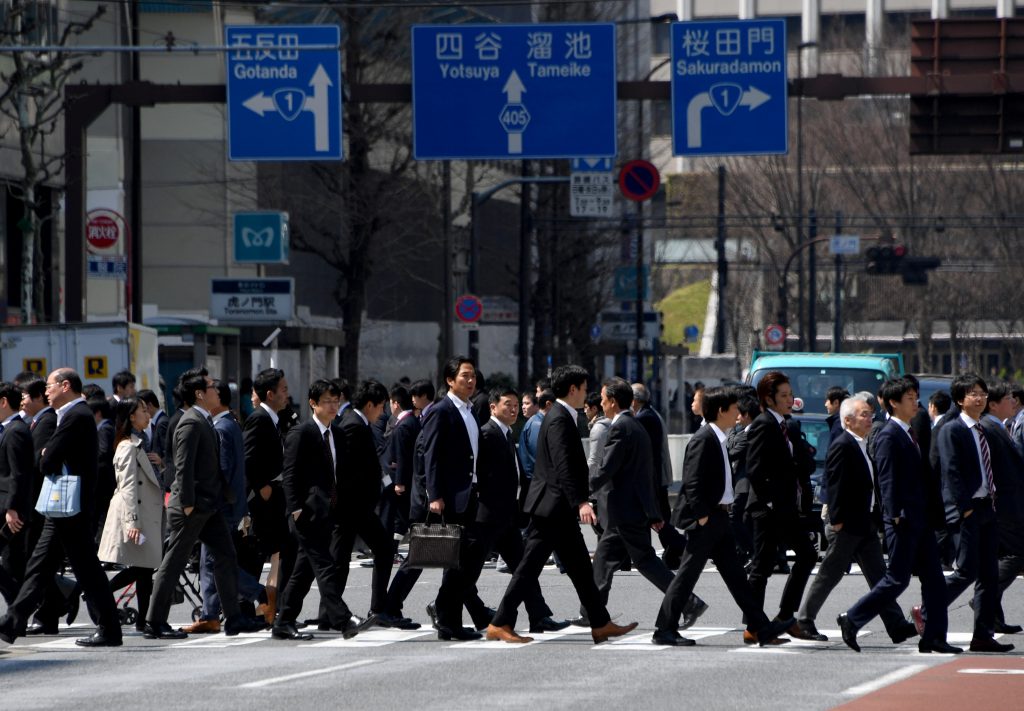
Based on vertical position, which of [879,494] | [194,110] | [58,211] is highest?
[194,110]

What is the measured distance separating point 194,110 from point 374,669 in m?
39.2

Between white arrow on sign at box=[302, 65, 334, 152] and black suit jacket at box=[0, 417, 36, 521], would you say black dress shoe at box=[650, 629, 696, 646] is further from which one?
white arrow on sign at box=[302, 65, 334, 152]

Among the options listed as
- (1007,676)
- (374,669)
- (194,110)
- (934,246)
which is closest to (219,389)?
(374,669)

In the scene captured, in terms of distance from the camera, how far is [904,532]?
1217 centimetres

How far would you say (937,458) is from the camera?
12.9 m

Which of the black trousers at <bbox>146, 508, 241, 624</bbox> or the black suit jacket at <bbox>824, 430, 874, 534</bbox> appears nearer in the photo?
the black suit jacket at <bbox>824, 430, 874, 534</bbox>

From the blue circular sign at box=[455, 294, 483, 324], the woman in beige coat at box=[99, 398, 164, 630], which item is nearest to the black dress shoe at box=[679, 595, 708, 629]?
the woman in beige coat at box=[99, 398, 164, 630]

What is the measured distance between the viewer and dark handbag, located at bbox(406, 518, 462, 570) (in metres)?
12.8

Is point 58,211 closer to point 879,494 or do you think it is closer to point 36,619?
point 36,619

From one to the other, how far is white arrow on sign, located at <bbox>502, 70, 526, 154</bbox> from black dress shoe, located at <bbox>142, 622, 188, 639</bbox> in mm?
15500

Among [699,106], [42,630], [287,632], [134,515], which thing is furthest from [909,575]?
[699,106]

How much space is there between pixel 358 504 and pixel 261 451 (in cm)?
80

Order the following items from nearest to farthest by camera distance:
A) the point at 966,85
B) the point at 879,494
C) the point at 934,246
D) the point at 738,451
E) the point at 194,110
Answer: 1. the point at 879,494
2. the point at 738,451
3. the point at 966,85
4. the point at 194,110
5. the point at 934,246

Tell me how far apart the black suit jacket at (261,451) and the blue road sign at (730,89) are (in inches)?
596
